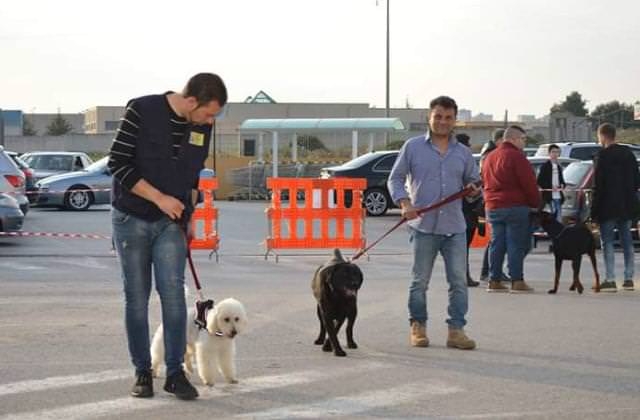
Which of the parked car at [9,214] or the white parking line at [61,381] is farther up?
the parked car at [9,214]

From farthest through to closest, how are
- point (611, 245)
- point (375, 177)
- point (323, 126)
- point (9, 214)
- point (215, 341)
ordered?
point (323, 126) < point (375, 177) < point (9, 214) < point (611, 245) < point (215, 341)

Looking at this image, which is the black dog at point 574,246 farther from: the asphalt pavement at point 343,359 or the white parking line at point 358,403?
the white parking line at point 358,403

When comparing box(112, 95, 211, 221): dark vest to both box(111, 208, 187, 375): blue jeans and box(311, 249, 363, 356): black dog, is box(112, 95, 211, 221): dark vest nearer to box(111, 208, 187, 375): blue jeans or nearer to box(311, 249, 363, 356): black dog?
box(111, 208, 187, 375): blue jeans

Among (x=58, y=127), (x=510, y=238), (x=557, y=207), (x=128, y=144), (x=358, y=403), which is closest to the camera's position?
(x=128, y=144)

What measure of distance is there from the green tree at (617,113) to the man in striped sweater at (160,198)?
7023 cm

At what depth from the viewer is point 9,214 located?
18062 mm

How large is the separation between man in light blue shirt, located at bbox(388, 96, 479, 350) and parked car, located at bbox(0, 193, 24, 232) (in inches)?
392

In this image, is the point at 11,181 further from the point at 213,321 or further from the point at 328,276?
the point at 213,321

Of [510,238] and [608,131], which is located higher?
[608,131]

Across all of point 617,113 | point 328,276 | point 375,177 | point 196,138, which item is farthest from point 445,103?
point 617,113

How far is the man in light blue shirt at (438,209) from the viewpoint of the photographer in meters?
9.19

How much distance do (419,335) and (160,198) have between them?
3.07m

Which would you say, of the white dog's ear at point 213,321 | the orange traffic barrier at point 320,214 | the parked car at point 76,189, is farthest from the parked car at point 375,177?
the white dog's ear at point 213,321

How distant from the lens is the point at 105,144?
64500 mm
